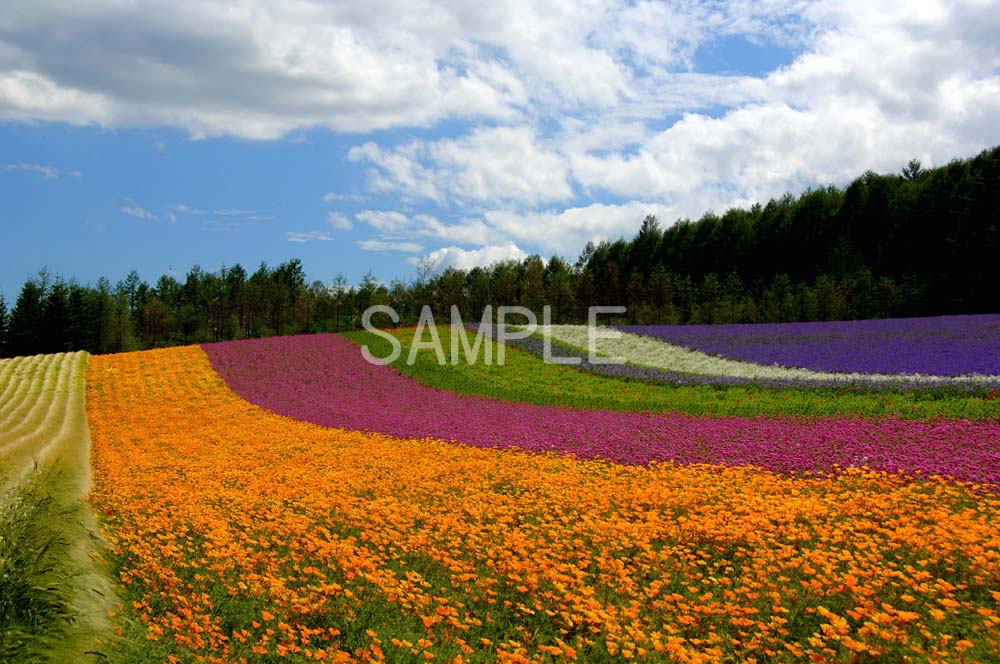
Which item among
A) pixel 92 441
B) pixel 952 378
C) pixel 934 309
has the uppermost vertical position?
pixel 934 309

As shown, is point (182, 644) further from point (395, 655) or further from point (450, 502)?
point (450, 502)

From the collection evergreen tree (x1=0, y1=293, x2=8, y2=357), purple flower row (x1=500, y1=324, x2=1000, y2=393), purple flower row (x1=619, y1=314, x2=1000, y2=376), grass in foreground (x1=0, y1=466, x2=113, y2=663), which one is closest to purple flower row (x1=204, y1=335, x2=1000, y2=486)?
purple flower row (x1=500, y1=324, x2=1000, y2=393)

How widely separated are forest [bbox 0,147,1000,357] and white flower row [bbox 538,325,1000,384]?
21429 mm

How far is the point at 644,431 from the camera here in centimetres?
1817

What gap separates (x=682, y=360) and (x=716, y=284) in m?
33.2

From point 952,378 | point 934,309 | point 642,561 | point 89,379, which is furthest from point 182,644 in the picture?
point 934,309

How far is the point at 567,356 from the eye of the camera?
125 feet

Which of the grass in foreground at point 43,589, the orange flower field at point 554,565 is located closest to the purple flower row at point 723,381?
the orange flower field at point 554,565

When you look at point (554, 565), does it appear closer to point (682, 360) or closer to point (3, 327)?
point (682, 360)

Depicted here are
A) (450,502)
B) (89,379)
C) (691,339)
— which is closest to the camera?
(450,502)

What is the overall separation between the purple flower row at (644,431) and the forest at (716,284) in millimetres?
41036

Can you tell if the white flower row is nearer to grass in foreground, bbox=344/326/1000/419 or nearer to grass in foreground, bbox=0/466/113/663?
grass in foreground, bbox=344/326/1000/419

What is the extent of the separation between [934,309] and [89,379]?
57568 millimetres

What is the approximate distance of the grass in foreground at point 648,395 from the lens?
19.1 meters
